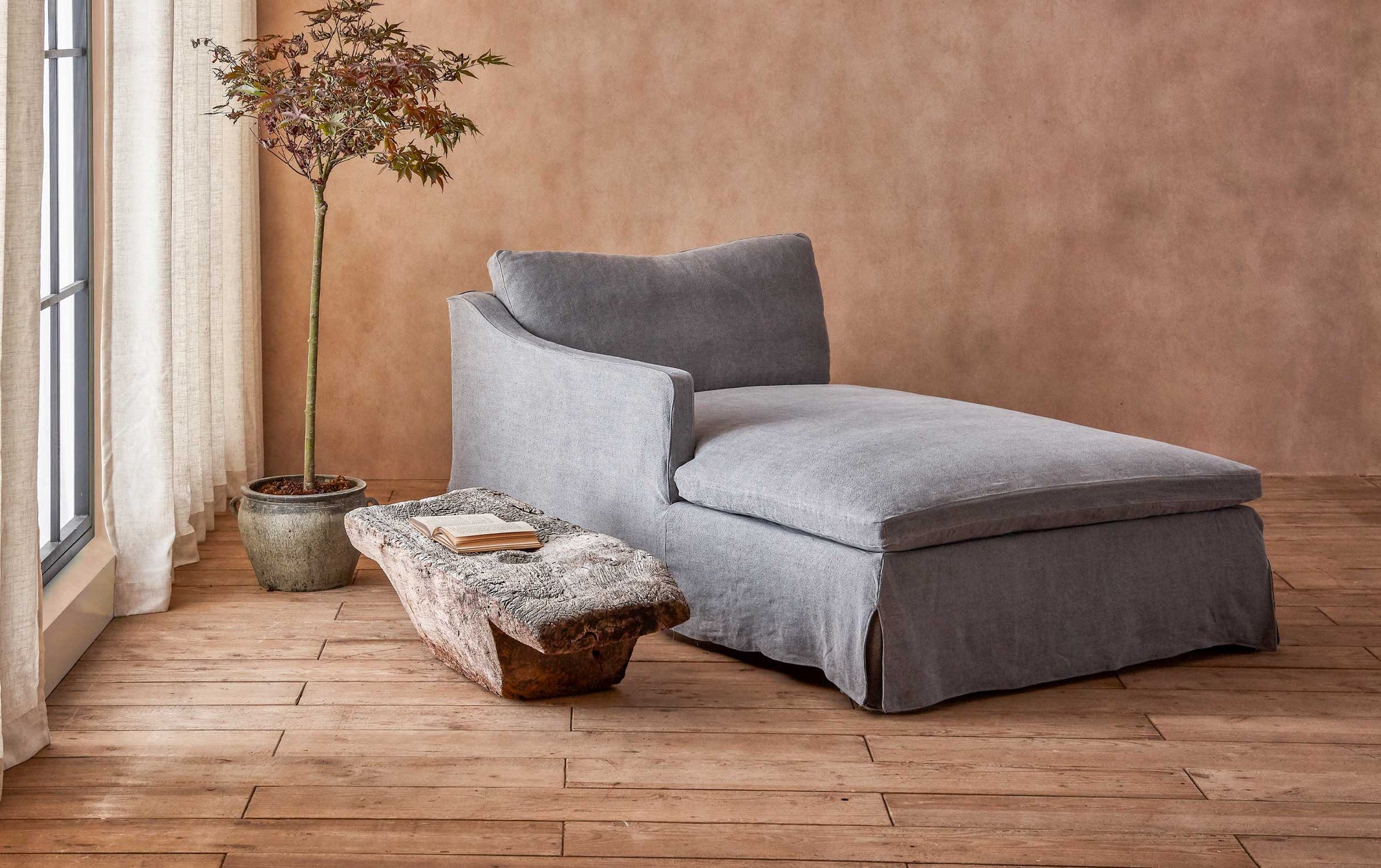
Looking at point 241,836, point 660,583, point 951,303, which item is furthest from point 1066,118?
point 241,836

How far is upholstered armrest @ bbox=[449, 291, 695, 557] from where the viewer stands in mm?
2740

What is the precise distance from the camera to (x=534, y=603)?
2.20 m

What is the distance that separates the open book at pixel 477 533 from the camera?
97.3 inches

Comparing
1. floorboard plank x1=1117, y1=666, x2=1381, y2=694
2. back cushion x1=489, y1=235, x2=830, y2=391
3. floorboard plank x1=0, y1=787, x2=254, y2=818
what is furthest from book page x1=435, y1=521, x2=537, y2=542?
floorboard plank x1=1117, y1=666, x2=1381, y2=694

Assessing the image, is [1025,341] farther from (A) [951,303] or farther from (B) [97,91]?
(B) [97,91]

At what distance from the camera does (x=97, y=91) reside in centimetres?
267

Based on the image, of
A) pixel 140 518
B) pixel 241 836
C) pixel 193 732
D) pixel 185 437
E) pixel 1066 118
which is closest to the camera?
pixel 241 836

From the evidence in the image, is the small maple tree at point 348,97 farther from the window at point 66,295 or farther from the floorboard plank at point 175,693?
the floorboard plank at point 175,693

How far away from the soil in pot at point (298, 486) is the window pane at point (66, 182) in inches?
26.4

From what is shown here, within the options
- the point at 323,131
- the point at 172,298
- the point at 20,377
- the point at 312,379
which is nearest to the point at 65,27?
the point at 323,131

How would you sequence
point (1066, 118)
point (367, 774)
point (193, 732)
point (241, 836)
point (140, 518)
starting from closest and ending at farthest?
point (241, 836) < point (367, 774) < point (193, 732) < point (140, 518) < point (1066, 118)

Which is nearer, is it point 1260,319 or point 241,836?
point 241,836

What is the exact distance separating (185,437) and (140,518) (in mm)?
474

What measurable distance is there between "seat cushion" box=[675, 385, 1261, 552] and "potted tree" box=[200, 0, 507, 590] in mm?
915
